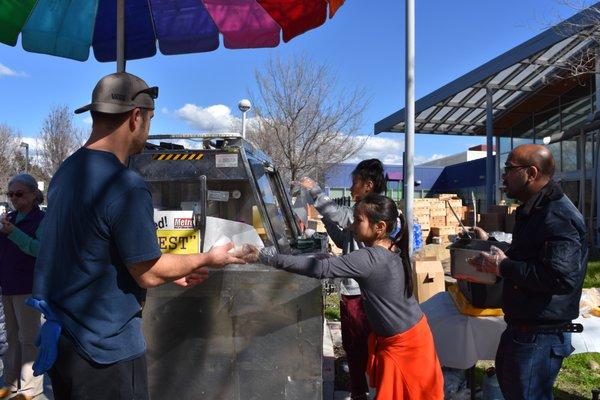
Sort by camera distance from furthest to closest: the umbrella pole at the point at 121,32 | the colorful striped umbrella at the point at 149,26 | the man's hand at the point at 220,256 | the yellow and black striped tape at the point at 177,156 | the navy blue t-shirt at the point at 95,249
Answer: the colorful striped umbrella at the point at 149,26
the umbrella pole at the point at 121,32
the yellow and black striped tape at the point at 177,156
the man's hand at the point at 220,256
the navy blue t-shirt at the point at 95,249

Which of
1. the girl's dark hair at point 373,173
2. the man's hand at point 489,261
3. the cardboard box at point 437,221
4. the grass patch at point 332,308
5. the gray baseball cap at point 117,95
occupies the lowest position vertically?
the grass patch at point 332,308

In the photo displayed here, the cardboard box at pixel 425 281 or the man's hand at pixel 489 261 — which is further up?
the man's hand at pixel 489 261

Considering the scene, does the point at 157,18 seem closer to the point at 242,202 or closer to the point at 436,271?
the point at 242,202

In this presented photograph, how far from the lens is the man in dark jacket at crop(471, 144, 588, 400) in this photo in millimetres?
2410

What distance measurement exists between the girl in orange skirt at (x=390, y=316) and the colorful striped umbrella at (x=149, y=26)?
9.77ft

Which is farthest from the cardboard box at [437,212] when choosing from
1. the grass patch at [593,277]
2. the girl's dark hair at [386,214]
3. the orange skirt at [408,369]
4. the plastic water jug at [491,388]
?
the orange skirt at [408,369]

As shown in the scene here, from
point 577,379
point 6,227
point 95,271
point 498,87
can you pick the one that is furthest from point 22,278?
point 498,87

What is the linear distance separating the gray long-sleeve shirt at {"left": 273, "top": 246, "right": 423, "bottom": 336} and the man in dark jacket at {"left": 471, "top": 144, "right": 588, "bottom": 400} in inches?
20.4

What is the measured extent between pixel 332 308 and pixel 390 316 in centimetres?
435

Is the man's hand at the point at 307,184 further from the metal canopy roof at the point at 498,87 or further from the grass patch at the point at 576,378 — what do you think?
the metal canopy roof at the point at 498,87

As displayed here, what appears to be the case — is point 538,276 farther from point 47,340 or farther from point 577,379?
point 577,379

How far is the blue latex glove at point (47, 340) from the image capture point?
1698 mm

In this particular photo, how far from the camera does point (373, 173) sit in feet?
13.0

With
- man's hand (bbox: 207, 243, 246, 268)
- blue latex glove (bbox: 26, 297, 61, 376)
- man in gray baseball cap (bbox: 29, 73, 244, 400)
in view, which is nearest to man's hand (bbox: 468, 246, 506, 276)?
man's hand (bbox: 207, 243, 246, 268)
